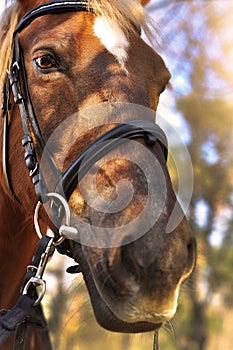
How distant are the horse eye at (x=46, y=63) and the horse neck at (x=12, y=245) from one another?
77 centimetres

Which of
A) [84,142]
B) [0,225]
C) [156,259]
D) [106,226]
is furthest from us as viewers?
[0,225]

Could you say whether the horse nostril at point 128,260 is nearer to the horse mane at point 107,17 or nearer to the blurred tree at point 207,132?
the horse mane at point 107,17

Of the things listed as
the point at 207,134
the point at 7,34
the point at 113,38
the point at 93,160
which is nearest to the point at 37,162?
the point at 93,160

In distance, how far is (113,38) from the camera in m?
2.32

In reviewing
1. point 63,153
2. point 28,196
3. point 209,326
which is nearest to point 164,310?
point 63,153

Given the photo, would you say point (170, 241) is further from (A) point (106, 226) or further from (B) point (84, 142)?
(B) point (84, 142)

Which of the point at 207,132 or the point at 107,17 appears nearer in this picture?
the point at 107,17

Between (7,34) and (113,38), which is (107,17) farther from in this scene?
(7,34)

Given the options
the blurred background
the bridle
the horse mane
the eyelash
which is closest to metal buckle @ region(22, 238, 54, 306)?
the bridle

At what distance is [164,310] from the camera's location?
1.84 m

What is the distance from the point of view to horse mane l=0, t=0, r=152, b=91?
245cm

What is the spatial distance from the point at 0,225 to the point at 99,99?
104cm

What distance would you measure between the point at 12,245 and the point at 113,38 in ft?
4.11

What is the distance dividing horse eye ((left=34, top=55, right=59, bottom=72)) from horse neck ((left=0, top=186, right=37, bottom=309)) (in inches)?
30.4
